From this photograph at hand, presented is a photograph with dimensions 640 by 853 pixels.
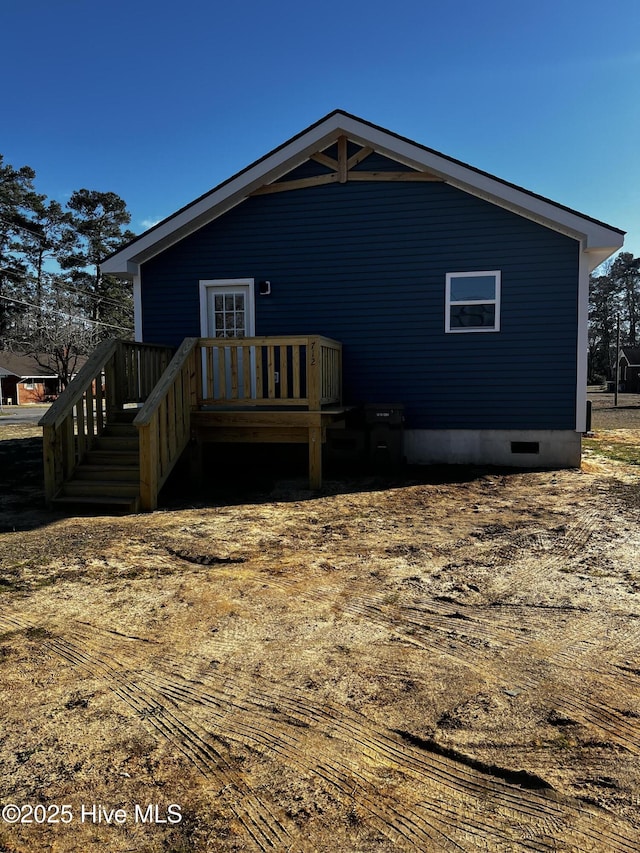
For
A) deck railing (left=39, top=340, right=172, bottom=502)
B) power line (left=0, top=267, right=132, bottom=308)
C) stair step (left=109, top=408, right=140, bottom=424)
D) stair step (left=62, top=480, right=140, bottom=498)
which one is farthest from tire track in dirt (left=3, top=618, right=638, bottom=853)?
power line (left=0, top=267, right=132, bottom=308)

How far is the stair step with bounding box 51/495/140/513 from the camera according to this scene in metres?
6.42

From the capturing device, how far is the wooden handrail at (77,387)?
666 centimetres

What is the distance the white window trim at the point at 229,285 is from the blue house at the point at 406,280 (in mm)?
21

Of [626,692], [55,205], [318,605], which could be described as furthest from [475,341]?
[55,205]

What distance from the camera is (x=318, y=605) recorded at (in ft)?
12.0

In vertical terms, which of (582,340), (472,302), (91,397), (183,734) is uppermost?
(472,302)

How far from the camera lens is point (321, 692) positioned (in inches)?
101

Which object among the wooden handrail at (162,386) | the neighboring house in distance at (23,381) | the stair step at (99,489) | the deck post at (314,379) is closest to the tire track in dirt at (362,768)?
the wooden handrail at (162,386)

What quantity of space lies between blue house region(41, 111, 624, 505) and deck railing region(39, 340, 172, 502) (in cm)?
109

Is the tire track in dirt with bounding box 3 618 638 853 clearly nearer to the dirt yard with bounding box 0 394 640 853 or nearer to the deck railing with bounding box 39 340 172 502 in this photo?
the dirt yard with bounding box 0 394 640 853

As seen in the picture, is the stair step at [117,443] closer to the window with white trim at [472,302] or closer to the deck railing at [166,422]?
the deck railing at [166,422]

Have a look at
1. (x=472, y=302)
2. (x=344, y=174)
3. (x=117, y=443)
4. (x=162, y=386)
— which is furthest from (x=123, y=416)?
(x=472, y=302)

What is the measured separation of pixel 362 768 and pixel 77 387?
619cm

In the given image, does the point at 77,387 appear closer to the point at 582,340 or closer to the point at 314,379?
the point at 314,379
